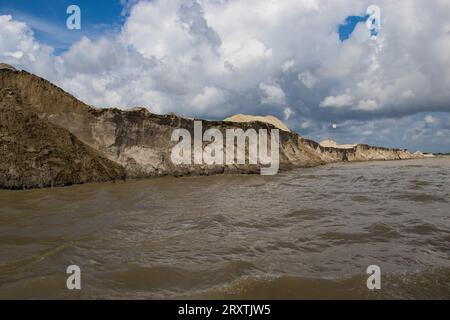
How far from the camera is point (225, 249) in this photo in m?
3.98

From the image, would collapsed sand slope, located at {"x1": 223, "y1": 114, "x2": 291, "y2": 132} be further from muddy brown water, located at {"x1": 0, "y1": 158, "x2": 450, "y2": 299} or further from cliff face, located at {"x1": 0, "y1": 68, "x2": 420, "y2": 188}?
muddy brown water, located at {"x1": 0, "y1": 158, "x2": 450, "y2": 299}

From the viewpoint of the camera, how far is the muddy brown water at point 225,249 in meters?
2.86

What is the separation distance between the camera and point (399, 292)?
2.79 metres

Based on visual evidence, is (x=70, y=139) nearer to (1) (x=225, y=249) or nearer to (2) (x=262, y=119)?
(1) (x=225, y=249)

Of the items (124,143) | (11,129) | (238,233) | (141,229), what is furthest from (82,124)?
(238,233)

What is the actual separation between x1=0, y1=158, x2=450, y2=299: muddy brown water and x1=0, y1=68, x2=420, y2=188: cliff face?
10.8 feet

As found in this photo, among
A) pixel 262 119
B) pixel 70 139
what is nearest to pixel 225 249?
pixel 70 139

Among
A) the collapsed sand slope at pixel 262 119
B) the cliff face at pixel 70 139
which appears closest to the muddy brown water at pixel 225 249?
the cliff face at pixel 70 139

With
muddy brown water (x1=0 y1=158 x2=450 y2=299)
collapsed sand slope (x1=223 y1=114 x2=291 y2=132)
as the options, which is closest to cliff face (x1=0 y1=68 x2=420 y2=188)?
muddy brown water (x1=0 y1=158 x2=450 y2=299)

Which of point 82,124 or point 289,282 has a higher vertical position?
point 82,124

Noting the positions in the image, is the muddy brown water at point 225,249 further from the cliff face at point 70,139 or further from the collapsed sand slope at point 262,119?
the collapsed sand slope at point 262,119

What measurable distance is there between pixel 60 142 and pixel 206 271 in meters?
9.39

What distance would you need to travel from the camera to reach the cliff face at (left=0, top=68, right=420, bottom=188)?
10070 mm

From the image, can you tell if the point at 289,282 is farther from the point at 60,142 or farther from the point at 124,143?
the point at 124,143
